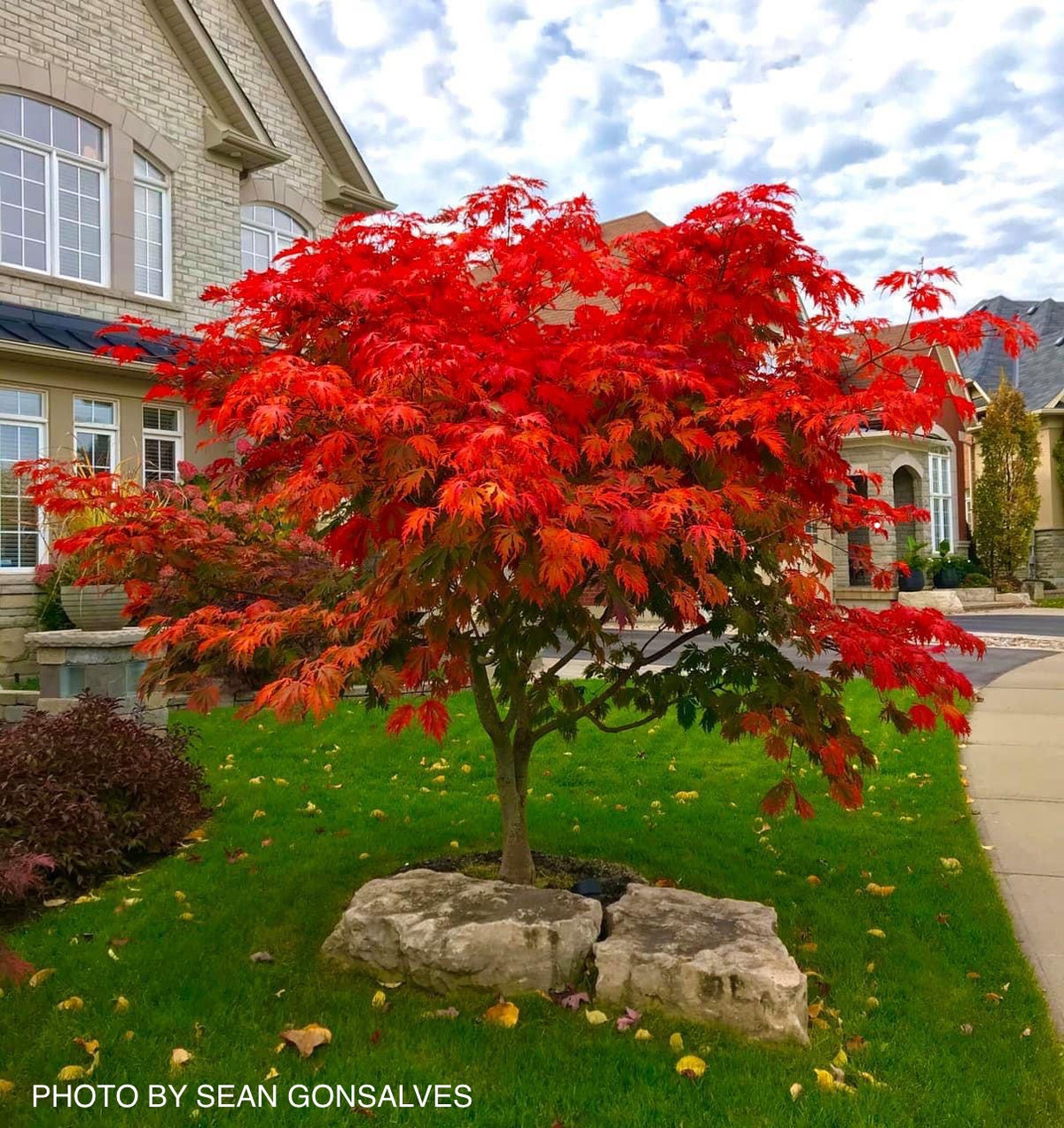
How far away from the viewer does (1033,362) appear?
112 feet

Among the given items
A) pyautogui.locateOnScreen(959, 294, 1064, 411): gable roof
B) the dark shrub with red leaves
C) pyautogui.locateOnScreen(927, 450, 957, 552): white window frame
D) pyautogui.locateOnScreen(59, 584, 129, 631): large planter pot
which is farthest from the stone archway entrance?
the dark shrub with red leaves

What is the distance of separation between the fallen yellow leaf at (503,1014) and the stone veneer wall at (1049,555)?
31.5 m

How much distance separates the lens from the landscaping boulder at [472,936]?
3.61 metres

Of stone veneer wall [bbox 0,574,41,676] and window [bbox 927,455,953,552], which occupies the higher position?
window [bbox 927,455,953,552]

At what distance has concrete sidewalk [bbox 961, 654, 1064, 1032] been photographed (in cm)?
428

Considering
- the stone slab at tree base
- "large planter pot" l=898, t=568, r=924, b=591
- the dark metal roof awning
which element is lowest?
the stone slab at tree base

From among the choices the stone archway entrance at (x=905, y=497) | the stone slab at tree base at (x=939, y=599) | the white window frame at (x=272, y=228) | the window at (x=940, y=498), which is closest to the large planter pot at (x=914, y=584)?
Result: the stone archway entrance at (x=905, y=497)

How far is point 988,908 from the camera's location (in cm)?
452

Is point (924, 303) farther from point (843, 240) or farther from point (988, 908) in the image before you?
point (988, 908)

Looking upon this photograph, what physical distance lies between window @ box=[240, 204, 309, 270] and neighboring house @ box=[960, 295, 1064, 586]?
67.7 ft

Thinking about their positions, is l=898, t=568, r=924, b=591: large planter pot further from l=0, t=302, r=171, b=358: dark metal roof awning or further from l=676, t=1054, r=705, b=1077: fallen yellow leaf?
l=676, t=1054, r=705, b=1077: fallen yellow leaf

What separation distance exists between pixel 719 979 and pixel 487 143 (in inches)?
266

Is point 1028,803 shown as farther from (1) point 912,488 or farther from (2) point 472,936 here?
(1) point 912,488

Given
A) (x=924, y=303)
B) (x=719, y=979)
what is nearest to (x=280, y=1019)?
(x=719, y=979)
